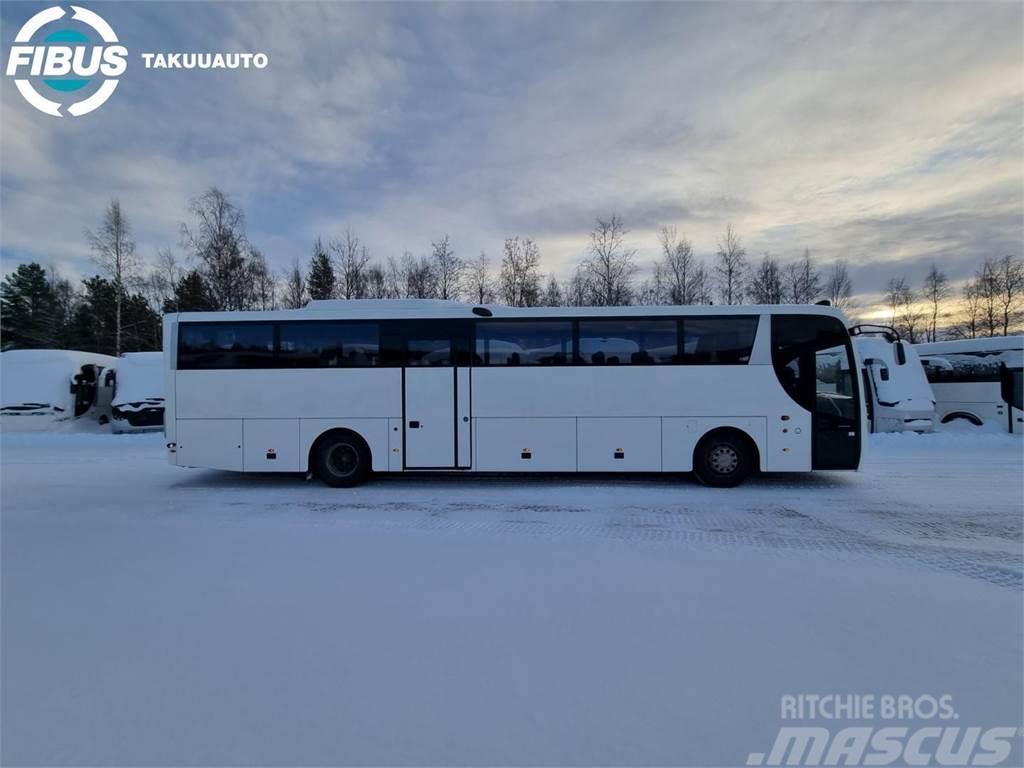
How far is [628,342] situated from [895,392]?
35.6ft

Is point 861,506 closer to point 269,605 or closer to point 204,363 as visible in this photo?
point 269,605

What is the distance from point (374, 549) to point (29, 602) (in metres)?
2.75

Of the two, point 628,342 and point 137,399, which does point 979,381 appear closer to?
point 628,342

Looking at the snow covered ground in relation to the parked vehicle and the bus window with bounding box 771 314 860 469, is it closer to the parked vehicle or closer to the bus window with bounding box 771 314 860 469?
the bus window with bounding box 771 314 860 469

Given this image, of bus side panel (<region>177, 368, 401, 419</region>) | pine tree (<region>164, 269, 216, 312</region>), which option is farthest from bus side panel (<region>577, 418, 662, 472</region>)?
pine tree (<region>164, 269, 216, 312</region>)

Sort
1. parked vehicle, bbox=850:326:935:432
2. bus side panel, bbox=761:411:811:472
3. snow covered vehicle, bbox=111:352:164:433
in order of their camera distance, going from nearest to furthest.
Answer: bus side panel, bbox=761:411:811:472, parked vehicle, bbox=850:326:935:432, snow covered vehicle, bbox=111:352:164:433

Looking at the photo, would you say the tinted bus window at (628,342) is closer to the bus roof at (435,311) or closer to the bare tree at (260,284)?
the bus roof at (435,311)

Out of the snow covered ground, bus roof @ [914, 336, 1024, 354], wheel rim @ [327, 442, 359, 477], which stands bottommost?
Result: the snow covered ground

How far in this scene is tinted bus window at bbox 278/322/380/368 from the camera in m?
9.27

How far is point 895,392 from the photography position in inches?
592

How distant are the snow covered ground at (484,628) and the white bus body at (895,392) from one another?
28.8 ft

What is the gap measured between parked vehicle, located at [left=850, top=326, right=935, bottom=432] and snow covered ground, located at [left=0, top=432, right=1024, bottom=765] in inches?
346

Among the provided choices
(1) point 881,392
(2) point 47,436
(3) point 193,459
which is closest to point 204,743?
(3) point 193,459

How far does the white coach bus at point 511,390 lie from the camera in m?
8.94
